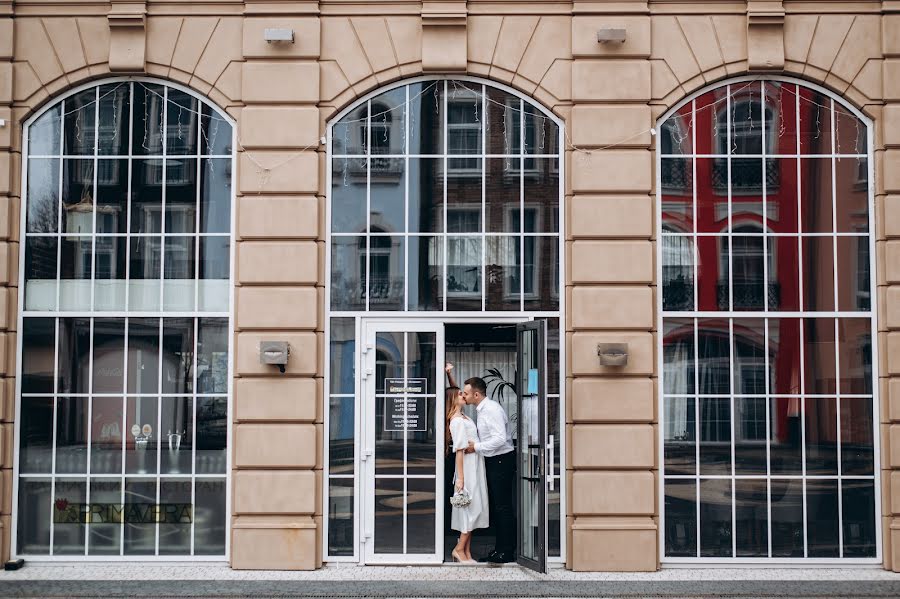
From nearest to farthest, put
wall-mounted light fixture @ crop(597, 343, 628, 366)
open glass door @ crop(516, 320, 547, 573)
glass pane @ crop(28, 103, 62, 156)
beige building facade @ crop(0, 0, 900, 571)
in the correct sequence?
open glass door @ crop(516, 320, 547, 573)
wall-mounted light fixture @ crop(597, 343, 628, 366)
beige building facade @ crop(0, 0, 900, 571)
glass pane @ crop(28, 103, 62, 156)

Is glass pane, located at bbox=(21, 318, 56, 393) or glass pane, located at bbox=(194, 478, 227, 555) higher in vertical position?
glass pane, located at bbox=(21, 318, 56, 393)

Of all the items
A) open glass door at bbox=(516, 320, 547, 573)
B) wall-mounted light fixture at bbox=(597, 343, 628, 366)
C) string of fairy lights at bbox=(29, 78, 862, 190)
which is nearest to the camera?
open glass door at bbox=(516, 320, 547, 573)

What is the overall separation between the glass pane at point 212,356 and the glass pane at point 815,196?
6237 millimetres

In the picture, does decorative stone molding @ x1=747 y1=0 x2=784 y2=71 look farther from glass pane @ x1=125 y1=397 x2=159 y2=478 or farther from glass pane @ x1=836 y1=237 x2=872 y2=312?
glass pane @ x1=125 y1=397 x2=159 y2=478

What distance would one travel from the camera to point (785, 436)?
11.0 metres

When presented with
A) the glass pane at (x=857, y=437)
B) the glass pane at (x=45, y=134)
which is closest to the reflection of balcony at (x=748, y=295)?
the glass pane at (x=857, y=437)

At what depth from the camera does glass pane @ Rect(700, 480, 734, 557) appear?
10891mm

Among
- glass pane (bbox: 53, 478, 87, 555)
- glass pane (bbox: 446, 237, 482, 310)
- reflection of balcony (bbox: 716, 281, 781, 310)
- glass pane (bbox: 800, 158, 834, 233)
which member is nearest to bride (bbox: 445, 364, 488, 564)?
Answer: glass pane (bbox: 446, 237, 482, 310)

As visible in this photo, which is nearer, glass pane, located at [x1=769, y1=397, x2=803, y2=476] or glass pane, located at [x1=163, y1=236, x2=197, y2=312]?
glass pane, located at [x1=769, y1=397, x2=803, y2=476]

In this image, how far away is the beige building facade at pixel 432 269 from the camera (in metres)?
10.9

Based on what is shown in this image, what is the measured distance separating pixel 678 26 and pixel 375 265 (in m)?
4.08

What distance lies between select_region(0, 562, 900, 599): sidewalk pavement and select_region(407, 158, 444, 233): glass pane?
11.8 feet

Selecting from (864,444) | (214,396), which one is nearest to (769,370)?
(864,444)

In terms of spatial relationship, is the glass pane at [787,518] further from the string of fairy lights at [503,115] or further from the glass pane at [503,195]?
the glass pane at [503,195]
